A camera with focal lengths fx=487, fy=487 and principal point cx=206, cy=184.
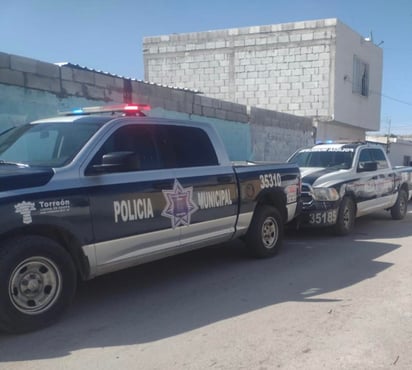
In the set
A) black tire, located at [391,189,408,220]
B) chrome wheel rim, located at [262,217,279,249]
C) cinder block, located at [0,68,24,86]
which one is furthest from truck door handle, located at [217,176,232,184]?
black tire, located at [391,189,408,220]

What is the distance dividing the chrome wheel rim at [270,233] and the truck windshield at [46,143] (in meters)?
3.23

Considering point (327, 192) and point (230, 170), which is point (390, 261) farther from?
point (230, 170)

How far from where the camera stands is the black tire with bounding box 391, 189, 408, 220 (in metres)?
11.8

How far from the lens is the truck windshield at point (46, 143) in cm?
468

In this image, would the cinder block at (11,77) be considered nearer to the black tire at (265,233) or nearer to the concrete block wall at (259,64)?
the black tire at (265,233)

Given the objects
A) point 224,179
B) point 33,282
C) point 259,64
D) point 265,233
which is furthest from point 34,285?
point 259,64

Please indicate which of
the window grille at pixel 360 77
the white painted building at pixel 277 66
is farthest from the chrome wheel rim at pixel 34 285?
the window grille at pixel 360 77

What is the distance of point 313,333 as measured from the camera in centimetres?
430

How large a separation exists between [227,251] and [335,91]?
15329 mm

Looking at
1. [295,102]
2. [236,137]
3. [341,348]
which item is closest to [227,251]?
[341,348]

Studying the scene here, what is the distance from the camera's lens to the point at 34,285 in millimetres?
4254

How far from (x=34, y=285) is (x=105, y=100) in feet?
20.3

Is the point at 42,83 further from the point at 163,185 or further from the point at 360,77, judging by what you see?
Result: the point at 360,77

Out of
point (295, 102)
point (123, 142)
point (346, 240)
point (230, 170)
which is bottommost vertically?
point (346, 240)
